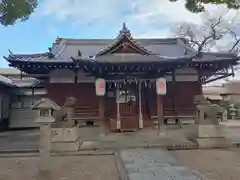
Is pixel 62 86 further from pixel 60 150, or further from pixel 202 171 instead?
pixel 202 171

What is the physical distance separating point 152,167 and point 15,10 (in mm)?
5227

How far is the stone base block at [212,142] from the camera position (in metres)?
10.6

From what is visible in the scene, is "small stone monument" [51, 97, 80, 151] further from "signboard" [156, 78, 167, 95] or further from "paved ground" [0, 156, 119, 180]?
"signboard" [156, 78, 167, 95]

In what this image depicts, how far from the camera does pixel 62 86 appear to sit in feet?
50.8

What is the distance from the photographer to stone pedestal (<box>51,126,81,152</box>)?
10398 millimetres

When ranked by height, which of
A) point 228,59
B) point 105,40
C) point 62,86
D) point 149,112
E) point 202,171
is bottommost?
point 202,171

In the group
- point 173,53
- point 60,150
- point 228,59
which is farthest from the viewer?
point 173,53

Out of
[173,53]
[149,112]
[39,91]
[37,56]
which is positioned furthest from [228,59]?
[39,91]

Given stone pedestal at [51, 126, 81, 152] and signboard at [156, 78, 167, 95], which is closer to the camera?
stone pedestal at [51, 126, 81, 152]

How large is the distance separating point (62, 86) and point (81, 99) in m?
1.24

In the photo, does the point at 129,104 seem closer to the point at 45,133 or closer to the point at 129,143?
the point at 129,143

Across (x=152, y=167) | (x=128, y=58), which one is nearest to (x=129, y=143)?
(x=152, y=167)

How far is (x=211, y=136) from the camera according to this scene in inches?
423

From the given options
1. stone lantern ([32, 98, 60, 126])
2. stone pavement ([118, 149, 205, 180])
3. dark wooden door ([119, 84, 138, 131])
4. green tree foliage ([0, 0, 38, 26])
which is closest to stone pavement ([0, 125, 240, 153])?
stone pavement ([118, 149, 205, 180])
